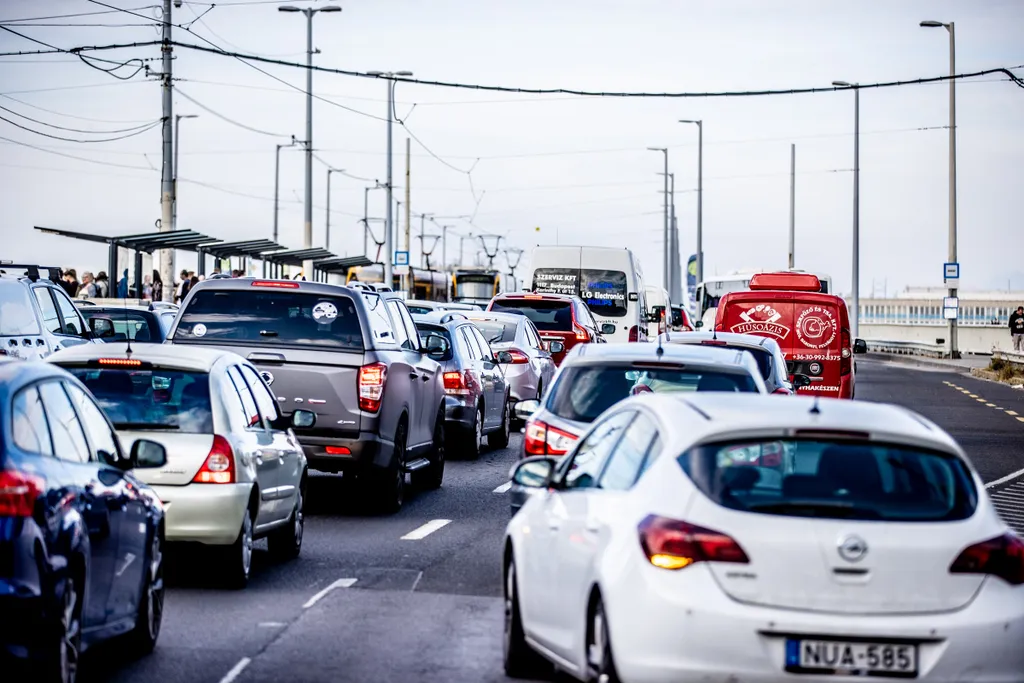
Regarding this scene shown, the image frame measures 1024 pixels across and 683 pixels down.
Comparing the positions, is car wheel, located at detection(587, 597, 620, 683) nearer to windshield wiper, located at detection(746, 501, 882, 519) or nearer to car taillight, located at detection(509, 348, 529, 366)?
windshield wiper, located at detection(746, 501, 882, 519)

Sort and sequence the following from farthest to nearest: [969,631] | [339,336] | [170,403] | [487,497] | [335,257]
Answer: [335,257], [487,497], [339,336], [170,403], [969,631]

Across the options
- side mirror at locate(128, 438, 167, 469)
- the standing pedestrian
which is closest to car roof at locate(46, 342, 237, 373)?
side mirror at locate(128, 438, 167, 469)

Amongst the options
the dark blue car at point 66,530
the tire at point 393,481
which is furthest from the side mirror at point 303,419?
the dark blue car at point 66,530

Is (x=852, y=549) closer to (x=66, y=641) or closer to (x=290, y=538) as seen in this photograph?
(x=66, y=641)

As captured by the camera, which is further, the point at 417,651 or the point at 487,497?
the point at 487,497

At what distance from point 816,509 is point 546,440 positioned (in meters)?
5.44

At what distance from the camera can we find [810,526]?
256 inches

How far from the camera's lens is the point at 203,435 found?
437 inches

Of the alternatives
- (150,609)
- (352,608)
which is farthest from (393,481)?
(150,609)

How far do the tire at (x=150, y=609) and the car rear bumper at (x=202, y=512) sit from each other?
5.82ft

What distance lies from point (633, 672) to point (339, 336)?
8.72 metres

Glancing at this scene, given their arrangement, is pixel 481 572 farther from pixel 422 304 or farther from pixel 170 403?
pixel 422 304

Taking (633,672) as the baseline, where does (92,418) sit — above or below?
above

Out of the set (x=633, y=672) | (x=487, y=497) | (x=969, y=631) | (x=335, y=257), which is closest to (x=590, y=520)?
(x=633, y=672)
